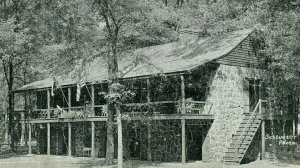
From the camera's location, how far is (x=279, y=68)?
28047 millimetres

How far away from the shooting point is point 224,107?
26578mm

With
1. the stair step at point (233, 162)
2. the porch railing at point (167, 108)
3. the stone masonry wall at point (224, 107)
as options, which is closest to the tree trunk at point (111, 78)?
the porch railing at point (167, 108)

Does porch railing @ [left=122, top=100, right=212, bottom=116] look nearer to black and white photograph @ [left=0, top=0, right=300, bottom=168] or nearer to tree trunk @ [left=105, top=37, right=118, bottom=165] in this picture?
black and white photograph @ [left=0, top=0, right=300, bottom=168]

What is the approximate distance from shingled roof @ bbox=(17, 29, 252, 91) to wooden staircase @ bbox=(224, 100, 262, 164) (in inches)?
150

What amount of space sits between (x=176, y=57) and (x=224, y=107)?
3.99 metres

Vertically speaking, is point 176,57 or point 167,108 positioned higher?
point 176,57

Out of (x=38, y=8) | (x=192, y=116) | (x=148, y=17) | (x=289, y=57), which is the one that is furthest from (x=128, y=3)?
(x=38, y=8)

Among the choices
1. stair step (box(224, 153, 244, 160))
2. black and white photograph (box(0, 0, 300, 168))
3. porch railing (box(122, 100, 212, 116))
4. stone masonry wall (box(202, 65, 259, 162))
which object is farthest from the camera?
stone masonry wall (box(202, 65, 259, 162))

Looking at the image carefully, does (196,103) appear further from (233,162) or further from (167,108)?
(233,162)

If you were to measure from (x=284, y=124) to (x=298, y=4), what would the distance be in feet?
23.9

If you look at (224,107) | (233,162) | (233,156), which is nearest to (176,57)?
(224,107)

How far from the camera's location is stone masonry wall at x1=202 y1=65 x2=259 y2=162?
26.2 m

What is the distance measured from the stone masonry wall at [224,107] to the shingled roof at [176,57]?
1351mm

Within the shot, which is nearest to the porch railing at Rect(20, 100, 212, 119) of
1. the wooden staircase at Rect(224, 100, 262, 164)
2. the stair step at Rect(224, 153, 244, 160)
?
the wooden staircase at Rect(224, 100, 262, 164)
